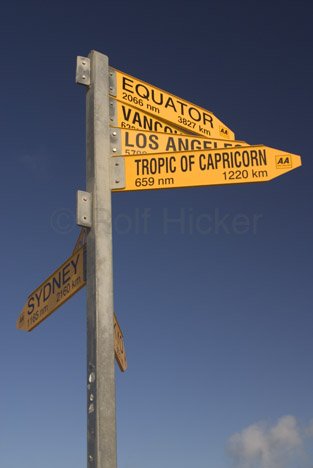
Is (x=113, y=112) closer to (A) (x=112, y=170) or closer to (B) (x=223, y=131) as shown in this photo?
(A) (x=112, y=170)

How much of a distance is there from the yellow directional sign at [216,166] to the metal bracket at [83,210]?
69cm

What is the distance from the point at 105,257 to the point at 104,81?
1.70m

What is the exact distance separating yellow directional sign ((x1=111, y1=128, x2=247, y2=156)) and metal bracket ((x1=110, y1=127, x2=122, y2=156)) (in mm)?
47

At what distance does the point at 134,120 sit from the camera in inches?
229

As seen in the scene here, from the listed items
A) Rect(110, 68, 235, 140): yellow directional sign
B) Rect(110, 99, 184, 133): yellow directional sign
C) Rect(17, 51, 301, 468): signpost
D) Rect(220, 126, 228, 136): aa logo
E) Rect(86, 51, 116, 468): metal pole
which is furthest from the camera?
Rect(220, 126, 228, 136): aa logo

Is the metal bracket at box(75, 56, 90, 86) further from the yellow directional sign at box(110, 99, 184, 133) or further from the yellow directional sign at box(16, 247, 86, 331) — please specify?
the yellow directional sign at box(16, 247, 86, 331)

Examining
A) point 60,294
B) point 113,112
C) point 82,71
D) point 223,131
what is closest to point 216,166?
point 113,112

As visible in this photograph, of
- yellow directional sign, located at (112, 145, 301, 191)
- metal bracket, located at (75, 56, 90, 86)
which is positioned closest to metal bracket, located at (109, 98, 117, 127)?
metal bracket, located at (75, 56, 90, 86)

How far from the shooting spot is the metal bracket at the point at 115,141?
5.33 m

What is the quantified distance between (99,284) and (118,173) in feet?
3.47

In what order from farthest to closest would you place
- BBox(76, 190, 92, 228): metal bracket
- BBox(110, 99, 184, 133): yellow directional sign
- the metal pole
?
BBox(110, 99, 184, 133): yellow directional sign
BBox(76, 190, 92, 228): metal bracket
the metal pole

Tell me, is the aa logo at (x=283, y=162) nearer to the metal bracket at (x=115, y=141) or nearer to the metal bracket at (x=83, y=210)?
the metal bracket at (x=115, y=141)

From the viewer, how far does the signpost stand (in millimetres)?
4375

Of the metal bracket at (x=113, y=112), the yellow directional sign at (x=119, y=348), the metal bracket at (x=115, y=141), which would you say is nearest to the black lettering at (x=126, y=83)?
the metal bracket at (x=113, y=112)
